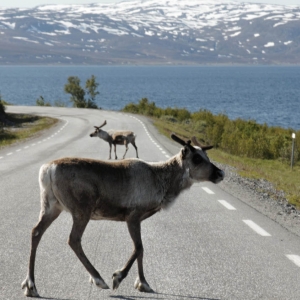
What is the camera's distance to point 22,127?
4750 centimetres

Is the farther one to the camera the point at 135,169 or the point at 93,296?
the point at 135,169

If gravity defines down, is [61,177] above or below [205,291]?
above

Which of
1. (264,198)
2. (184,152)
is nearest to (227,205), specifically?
(264,198)

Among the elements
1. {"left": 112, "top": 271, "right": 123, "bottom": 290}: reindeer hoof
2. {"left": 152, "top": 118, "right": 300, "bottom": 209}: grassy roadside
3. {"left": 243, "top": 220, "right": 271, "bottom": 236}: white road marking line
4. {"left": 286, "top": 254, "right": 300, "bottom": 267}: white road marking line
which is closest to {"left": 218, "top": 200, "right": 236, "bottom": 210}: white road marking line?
{"left": 243, "top": 220, "right": 271, "bottom": 236}: white road marking line

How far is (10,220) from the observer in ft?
35.1

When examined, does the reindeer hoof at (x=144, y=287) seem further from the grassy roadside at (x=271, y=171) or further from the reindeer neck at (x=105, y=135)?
the reindeer neck at (x=105, y=135)

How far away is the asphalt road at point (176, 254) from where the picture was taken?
266 inches

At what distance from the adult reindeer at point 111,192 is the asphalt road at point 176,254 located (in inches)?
12.6

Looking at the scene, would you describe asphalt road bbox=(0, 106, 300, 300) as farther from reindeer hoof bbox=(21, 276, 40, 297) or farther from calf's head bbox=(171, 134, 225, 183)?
calf's head bbox=(171, 134, 225, 183)

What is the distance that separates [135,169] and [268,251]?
2.65 meters

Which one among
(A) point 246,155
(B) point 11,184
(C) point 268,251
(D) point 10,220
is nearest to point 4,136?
(A) point 246,155

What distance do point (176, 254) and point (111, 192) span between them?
209 centimetres

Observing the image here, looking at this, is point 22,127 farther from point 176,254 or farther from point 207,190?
point 176,254

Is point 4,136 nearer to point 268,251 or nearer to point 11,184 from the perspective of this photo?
point 11,184
